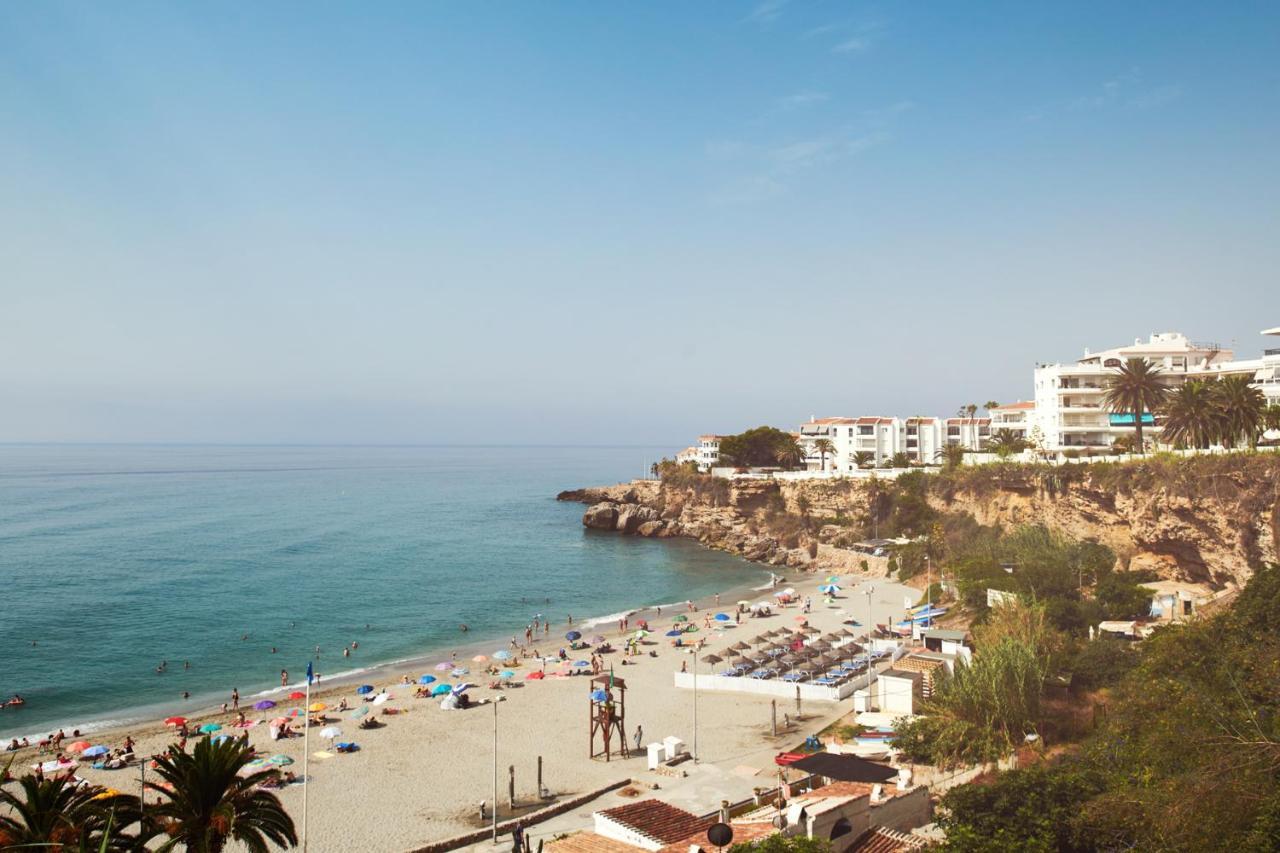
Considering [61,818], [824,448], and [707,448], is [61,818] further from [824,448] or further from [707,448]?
[707,448]

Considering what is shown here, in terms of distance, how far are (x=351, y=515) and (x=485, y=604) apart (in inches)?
2419

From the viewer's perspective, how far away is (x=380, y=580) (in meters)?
63.7

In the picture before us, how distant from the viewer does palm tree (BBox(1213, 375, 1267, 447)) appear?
4125cm

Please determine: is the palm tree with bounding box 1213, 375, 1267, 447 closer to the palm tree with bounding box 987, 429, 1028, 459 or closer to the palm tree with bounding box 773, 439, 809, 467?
the palm tree with bounding box 987, 429, 1028, 459

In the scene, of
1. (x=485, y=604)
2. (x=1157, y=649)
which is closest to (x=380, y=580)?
(x=485, y=604)

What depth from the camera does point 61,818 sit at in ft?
35.1

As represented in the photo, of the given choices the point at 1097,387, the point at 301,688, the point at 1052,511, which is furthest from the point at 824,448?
the point at 301,688

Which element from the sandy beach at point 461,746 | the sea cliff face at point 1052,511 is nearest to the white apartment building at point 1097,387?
the sea cliff face at point 1052,511

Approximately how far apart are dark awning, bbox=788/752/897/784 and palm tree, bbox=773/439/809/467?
73569mm

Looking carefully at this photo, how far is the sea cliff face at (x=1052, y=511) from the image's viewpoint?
3734 centimetres

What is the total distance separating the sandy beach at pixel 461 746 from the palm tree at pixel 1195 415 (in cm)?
2758

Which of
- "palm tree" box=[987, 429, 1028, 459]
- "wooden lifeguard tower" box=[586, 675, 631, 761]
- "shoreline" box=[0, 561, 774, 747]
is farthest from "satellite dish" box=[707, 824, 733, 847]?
"palm tree" box=[987, 429, 1028, 459]

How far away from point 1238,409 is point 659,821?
40.1 m

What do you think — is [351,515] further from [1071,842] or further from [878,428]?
[1071,842]
